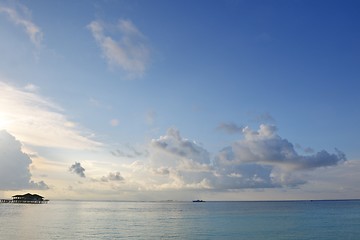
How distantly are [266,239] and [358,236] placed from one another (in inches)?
773

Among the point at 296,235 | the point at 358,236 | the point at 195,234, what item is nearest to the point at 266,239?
the point at 296,235

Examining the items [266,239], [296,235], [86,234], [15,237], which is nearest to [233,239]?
[266,239]

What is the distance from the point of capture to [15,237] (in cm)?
6331

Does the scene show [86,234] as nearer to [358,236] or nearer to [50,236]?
[50,236]

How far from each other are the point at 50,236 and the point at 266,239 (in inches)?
1559

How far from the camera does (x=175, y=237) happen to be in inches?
2564

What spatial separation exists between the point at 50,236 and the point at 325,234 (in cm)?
5440

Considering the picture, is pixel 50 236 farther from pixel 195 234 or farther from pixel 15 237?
pixel 195 234

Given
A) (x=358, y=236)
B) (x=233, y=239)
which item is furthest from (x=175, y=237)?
(x=358, y=236)

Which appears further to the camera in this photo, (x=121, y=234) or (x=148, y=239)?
(x=121, y=234)

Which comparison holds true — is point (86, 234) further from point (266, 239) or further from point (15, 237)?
point (266, 239)

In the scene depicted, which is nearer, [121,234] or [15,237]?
[15,237]

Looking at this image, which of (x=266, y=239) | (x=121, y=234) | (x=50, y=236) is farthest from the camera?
(x=121, y=234)

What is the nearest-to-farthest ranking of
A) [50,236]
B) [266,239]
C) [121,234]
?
[266,239] < [50,236] < [121,234]
